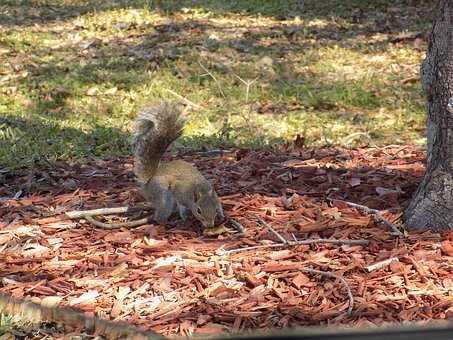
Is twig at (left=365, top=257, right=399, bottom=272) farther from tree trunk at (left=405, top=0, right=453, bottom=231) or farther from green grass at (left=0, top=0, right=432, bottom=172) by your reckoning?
green grass at (left=0, top=0, right=432, bottom=172)

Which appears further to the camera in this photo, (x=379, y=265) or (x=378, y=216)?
(x=378, y=216)

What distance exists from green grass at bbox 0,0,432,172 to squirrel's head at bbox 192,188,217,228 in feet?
6.99

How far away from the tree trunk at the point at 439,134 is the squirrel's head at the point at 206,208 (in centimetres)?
96

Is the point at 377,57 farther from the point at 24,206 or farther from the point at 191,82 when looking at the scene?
the point at 24,206

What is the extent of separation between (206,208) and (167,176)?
425 mm

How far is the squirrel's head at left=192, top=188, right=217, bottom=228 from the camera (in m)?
3.52

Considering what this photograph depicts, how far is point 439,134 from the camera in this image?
129 inches

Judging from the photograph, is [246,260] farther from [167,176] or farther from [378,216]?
[167,176]

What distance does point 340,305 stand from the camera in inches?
107

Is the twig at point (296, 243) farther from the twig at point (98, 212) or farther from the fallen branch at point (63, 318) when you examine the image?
the twig at point (98, 212)

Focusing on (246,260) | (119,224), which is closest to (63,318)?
(246,260)

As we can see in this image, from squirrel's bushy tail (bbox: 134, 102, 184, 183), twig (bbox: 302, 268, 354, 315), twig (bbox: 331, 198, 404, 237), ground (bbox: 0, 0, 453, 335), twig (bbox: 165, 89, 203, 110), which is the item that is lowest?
twig (bbox: 165, 89, 203, 110)

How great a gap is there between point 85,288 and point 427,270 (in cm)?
145

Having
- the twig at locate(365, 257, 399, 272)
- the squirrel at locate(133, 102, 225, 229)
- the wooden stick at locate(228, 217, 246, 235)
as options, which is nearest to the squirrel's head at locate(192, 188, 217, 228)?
the squirrel at locate(133, 102, 225, 229)
